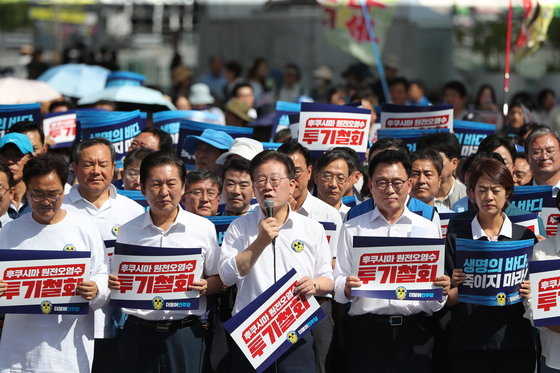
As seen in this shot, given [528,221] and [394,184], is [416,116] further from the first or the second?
[394,184]

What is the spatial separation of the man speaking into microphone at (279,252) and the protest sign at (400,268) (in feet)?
0.95

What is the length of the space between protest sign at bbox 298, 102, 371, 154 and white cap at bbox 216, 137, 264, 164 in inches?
43.2

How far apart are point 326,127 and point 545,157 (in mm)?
1995

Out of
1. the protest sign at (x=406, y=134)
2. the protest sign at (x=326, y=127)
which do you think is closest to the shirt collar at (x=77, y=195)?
the protest sign at (x=326, y=127)

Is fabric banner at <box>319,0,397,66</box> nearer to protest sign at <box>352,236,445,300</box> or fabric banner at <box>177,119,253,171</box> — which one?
fabric banner at <box>177,119,253,171</box>

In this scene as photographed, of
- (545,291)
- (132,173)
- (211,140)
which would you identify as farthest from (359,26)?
(545,291)

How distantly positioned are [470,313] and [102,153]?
2.81 m

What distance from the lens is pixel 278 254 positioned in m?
7.33

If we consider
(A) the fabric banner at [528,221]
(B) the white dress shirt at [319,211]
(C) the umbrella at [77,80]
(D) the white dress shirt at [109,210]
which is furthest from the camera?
(C) the umbrella at [77,80]

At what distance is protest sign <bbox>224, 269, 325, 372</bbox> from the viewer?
7.03 meters

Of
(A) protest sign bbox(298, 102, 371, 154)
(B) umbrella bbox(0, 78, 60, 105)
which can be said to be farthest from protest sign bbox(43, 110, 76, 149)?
(A) protest sign bbox(298, 102, 371, 154)

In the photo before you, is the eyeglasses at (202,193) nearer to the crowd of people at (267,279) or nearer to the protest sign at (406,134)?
the crowd of people at (267,279)

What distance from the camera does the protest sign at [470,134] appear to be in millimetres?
11047

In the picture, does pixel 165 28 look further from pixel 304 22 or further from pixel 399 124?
pixel 399 124
